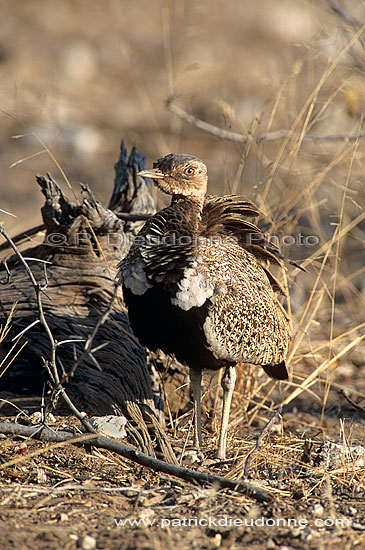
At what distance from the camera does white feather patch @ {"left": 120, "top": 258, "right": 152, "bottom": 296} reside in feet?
10.5

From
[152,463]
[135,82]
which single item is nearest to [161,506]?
[152,463]

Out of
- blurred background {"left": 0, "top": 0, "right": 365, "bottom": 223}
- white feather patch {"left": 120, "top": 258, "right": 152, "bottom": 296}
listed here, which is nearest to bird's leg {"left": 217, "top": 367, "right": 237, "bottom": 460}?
white feather patch {"left": 120, "top": 258, "right": 152, "bottom": 296}

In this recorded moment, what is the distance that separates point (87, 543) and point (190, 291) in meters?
1.31

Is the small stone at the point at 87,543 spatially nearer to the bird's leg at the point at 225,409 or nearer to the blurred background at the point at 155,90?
the bird's leg at the point at 225,409

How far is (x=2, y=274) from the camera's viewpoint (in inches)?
166

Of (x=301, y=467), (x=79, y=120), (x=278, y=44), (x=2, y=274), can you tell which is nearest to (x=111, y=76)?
(x=79, y=120)

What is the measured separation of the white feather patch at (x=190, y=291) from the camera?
3121 millimetres

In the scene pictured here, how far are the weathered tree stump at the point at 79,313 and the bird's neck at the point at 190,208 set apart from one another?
2.20ft

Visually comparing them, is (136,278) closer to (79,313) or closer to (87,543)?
(79,313)

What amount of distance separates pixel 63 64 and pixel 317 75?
5748mm

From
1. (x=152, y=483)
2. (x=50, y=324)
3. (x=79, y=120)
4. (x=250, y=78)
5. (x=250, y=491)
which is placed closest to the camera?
(x=250, y=491)

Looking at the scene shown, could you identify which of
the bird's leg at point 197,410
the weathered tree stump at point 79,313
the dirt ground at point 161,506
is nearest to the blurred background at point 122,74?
the weathered tree stump at point 79,313

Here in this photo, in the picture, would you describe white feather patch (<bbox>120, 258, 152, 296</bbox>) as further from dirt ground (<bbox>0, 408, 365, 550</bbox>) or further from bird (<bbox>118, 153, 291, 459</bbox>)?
dirt ground (<bbox>0, 408, 365, 550</bbox>)

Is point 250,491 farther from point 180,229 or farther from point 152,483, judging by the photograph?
point 180,229
